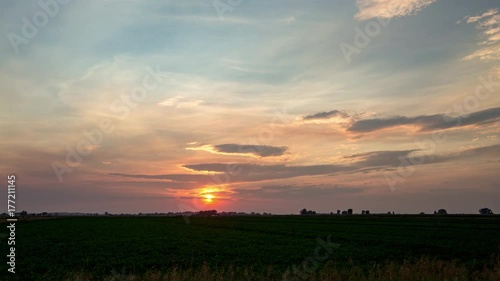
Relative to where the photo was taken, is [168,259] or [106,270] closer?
[106,270]

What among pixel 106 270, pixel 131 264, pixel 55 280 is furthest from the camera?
pixel 131 264

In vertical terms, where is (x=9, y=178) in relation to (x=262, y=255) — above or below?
above

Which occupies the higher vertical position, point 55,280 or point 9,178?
point 9,178

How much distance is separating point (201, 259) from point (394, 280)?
17.2m

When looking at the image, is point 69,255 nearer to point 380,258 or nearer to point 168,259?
point 168,259

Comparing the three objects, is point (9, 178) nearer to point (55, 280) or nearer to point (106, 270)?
point (55, 280)

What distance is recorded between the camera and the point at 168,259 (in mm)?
28531

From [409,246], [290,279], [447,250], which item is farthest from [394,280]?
[409,246]

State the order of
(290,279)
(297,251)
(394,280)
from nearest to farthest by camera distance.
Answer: (394,280) < (290,279) < (297,251)

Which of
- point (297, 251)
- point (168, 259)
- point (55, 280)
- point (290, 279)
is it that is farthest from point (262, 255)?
point (55, 280)

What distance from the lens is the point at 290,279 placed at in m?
17.9

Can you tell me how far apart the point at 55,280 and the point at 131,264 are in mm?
6103

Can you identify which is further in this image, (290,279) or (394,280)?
(290,279)

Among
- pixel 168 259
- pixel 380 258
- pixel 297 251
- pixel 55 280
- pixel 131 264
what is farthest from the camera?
pixel 297 251
